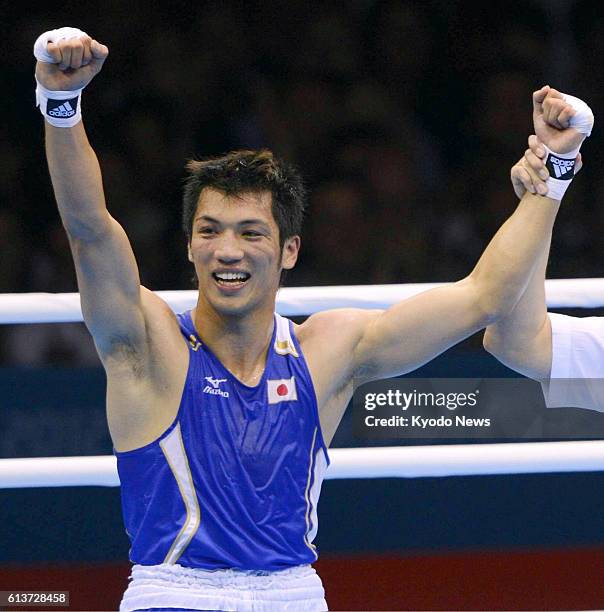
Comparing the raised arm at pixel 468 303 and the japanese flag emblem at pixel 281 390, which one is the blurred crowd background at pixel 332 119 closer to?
the raised arm at pixel 468 303

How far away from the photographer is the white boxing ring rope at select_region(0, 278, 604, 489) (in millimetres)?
2912

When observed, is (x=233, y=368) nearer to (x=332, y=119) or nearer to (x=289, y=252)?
(x=289, y=252)

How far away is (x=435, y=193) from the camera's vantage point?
5.47 metres

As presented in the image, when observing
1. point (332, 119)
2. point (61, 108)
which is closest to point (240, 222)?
point (61, 108)

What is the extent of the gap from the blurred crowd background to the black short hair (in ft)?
7.66

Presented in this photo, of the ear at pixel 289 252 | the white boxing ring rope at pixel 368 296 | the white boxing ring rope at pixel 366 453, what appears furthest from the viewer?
the white boxing ring rope at pixel 368 296

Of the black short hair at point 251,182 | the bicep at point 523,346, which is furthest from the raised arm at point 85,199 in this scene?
the bicep at point 523,346

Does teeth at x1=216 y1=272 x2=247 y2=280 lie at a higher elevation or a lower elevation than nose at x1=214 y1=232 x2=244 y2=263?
lower

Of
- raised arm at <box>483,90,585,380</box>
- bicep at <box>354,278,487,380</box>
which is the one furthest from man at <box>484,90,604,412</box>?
bicep at <box>354,278,487,380</box>

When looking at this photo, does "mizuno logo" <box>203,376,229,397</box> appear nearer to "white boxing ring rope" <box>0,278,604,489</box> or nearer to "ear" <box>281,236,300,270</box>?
"ear" <box>281,236,300,270</box>

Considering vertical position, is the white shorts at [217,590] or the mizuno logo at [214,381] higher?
the mizuno logo at [214,381]

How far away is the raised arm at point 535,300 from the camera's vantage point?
2.46m

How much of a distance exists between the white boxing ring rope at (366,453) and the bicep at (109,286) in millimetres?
590

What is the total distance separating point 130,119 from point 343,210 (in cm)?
104
